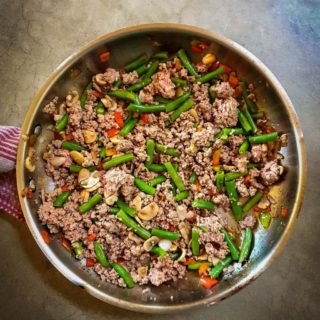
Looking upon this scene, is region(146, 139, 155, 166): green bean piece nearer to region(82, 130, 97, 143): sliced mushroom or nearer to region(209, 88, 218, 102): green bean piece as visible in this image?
region(82, 130, 97, 143): sliced mushroom

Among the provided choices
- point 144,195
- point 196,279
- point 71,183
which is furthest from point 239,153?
point 71,183

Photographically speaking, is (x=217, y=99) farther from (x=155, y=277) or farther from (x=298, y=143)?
(x=155, y=277)

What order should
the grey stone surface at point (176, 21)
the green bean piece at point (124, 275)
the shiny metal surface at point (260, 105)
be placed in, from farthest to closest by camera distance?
1. the grey stone surface at point (176, 21)
2. the green bean piece at point (124, 275)
3. the shiny metal surface at point (260, 105)

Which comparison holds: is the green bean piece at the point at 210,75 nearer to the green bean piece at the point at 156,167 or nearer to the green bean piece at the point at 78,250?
the green bean piece at the point at 156,167

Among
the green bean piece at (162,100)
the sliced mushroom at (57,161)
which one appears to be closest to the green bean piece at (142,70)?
the green bean piece at (162,100)

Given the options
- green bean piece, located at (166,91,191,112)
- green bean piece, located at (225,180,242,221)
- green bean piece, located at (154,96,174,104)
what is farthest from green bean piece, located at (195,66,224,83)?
green bean piece, located at (225,180,242,221)

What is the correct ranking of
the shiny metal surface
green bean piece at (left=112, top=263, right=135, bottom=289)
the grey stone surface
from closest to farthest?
the shiny metal surface → green bean piece at (left=112, top=263, right=135, bottom=289) → the grey stone surface
